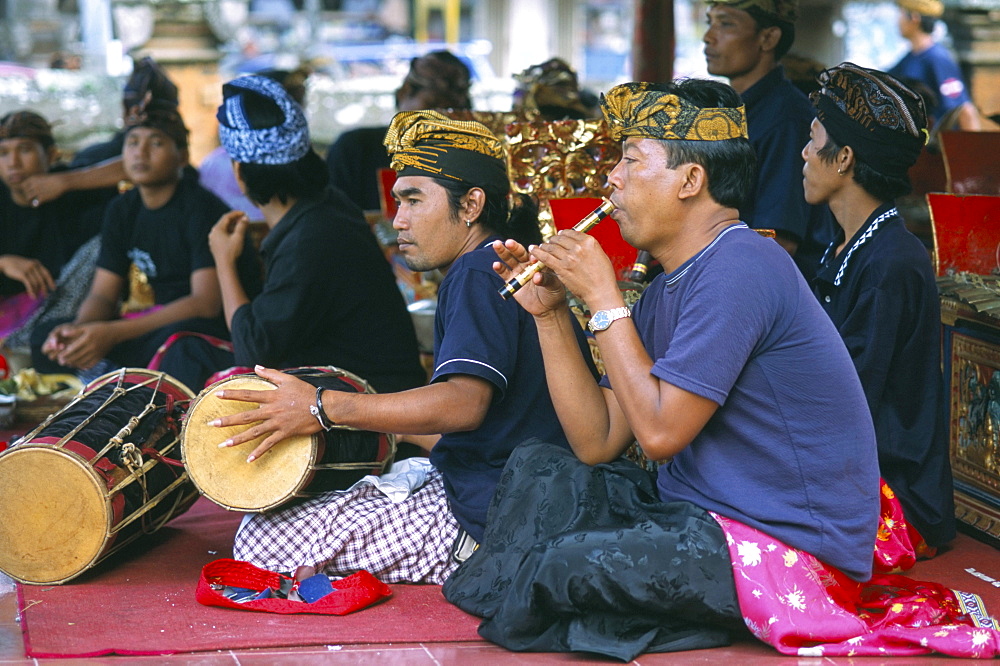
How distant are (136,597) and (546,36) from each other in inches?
665

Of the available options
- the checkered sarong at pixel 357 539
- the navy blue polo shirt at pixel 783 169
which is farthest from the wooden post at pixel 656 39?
the checkered sarong at pixel 357 539

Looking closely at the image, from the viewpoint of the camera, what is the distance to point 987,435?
394 cm

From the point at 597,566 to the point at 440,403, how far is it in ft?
2.14

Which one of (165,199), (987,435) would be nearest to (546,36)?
(165,199)

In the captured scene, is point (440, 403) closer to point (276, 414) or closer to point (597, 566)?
point (276, 414)

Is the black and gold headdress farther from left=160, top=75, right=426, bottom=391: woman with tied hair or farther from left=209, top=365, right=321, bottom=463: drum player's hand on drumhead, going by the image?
left=209, top=365, right=321, bottom=463: drum player's hand on drumhead

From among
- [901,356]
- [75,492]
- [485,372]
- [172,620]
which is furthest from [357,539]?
[901,356]

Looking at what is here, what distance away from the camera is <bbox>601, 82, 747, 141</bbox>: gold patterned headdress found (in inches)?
111

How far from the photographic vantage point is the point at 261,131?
424cm

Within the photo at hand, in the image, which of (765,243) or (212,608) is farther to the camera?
(212,608)

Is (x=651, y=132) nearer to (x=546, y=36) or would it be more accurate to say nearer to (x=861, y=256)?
(x=861, y=256)

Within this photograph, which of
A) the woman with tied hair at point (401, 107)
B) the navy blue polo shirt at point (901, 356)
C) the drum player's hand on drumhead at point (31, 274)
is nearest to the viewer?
the navy blue polo shirt at point (901, 356)

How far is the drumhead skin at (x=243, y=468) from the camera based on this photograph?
3.37m

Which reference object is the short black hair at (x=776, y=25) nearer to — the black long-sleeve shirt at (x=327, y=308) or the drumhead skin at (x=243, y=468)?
the black long-sleeve shirt at (x=327, y=308)
